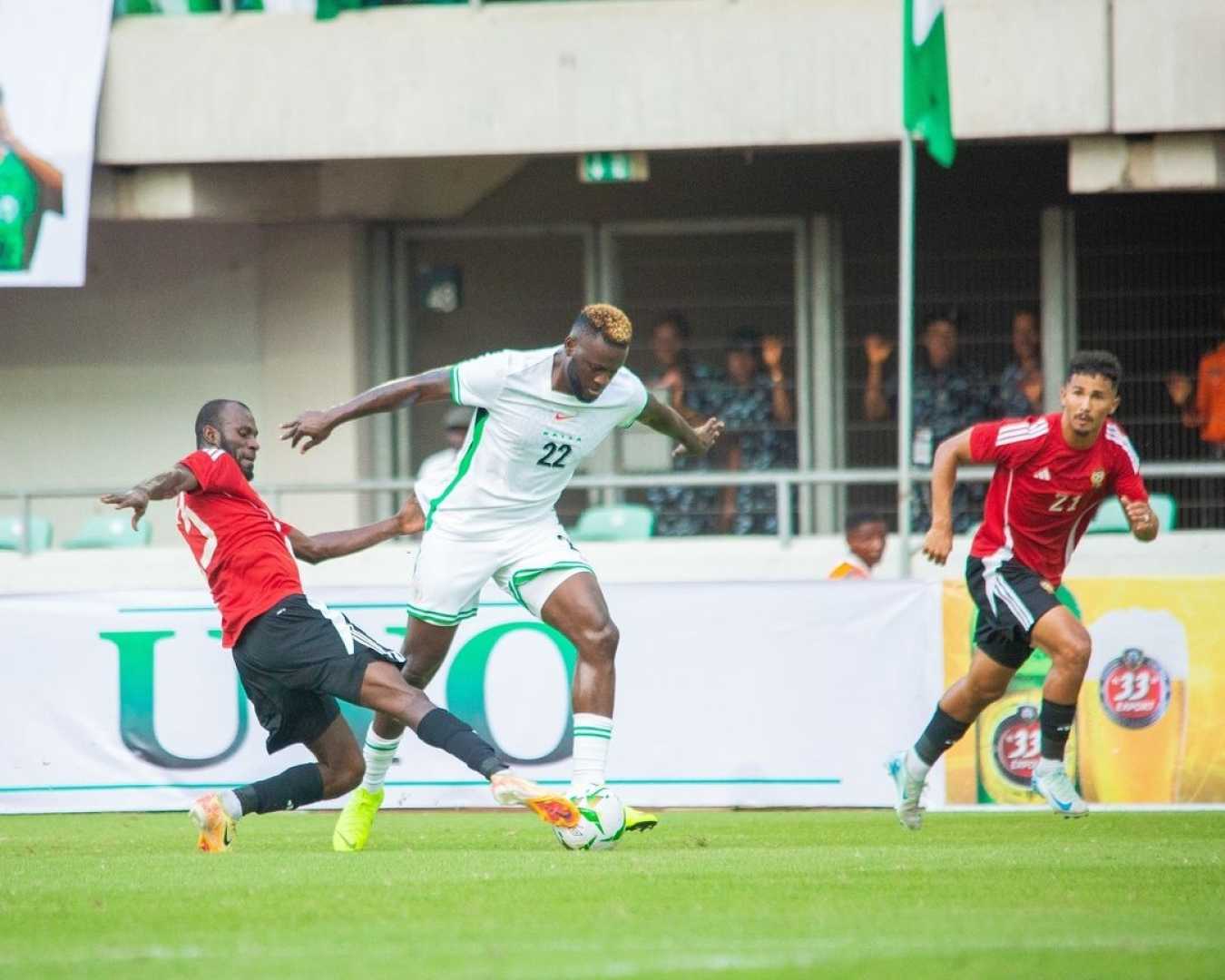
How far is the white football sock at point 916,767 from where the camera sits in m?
9.66

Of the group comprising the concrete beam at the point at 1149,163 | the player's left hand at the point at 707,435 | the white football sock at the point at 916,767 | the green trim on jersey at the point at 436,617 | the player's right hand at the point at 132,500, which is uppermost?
the concrete beam at the point at 1149,163

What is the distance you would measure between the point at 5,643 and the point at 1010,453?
6272mm

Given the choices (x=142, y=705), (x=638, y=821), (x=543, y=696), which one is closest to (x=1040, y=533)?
(x=638, y=821)

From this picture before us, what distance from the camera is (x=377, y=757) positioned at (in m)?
8.96

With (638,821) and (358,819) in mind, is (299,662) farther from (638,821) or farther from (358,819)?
(638,821)

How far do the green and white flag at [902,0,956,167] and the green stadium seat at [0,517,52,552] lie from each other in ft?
25.1

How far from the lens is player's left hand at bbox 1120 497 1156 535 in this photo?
9047 millimetres

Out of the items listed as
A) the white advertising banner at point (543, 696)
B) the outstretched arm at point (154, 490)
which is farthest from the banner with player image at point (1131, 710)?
the outstretched arm at point (154, 490)

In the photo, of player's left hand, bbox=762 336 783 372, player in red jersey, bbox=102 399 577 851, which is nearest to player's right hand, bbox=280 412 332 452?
player in red jersey, bbox=102 399 577 851

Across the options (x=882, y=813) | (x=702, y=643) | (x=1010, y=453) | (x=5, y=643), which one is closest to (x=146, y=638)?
(x=5, y=643)

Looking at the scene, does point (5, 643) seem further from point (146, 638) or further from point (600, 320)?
point (600, 320)

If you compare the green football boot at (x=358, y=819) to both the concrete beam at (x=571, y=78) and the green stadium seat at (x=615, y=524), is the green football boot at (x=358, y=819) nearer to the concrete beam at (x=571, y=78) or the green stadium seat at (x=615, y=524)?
the green stadium seat at (x=615, y=524)

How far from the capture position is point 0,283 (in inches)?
663

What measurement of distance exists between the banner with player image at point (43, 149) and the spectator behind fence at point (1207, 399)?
8769mm
